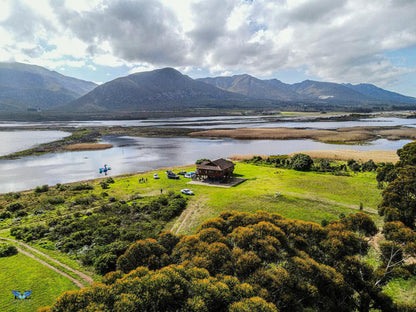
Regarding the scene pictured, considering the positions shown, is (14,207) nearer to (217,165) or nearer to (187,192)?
(187,192)

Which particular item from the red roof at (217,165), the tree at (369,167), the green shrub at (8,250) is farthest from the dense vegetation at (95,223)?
the tree at (369,167)

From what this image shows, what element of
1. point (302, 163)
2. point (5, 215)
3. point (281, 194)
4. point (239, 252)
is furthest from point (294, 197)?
point (5, 215)

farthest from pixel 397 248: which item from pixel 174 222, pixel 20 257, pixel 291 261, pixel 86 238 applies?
pixel 20 257

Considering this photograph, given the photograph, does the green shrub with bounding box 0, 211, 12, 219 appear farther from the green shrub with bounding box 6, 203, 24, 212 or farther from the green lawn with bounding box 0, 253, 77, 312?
the green lawn with bounding box 0, 253, 77, 312

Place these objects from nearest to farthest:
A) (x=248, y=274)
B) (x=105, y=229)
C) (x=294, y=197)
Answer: (x=248, y=274), (x=105, y=229), (x=294, y=197)

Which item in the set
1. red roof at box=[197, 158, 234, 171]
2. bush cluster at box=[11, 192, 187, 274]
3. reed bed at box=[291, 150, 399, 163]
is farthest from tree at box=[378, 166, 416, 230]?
reed bed at box=[291, 150, 399, 163]

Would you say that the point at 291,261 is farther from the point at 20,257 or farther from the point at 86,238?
the point at 20,257

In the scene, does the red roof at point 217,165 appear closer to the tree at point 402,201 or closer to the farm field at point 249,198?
the farm field at point 249,198
